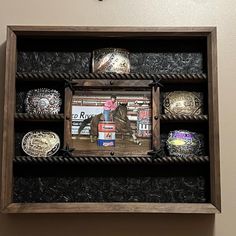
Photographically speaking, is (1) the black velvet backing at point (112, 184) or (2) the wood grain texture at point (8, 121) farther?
(1) the black velvet backing at point (112, 184)

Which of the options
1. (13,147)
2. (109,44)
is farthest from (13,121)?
(109,44)

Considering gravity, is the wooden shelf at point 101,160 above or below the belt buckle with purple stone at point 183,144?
below

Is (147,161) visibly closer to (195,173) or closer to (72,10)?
(195,173)

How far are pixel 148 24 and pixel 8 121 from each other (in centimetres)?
59

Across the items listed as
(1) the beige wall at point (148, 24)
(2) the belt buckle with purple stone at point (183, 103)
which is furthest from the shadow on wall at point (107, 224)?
(2) the belt buckle with purple stone at point (183, 103)

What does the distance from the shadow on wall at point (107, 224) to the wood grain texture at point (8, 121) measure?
0.16 m

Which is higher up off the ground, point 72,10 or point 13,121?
point 72,10

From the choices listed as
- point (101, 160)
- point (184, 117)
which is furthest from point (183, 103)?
point (101, 160)

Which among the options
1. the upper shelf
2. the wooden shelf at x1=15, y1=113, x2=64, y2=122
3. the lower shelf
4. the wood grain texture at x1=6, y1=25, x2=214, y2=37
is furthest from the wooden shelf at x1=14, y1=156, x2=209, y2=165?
the wood grain texture at x1=6, y1=25, x2=214, y2=37

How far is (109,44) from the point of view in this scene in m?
1.32

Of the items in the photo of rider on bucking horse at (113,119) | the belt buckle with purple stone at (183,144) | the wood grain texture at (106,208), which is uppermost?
the photo of rider on bucking horse at (113,119)

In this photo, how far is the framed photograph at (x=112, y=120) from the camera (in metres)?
1.23

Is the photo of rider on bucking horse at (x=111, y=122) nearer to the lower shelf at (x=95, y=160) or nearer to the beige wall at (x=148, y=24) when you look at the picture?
the lower shelf at (x=95, y=160)

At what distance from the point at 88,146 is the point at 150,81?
0.95ft
